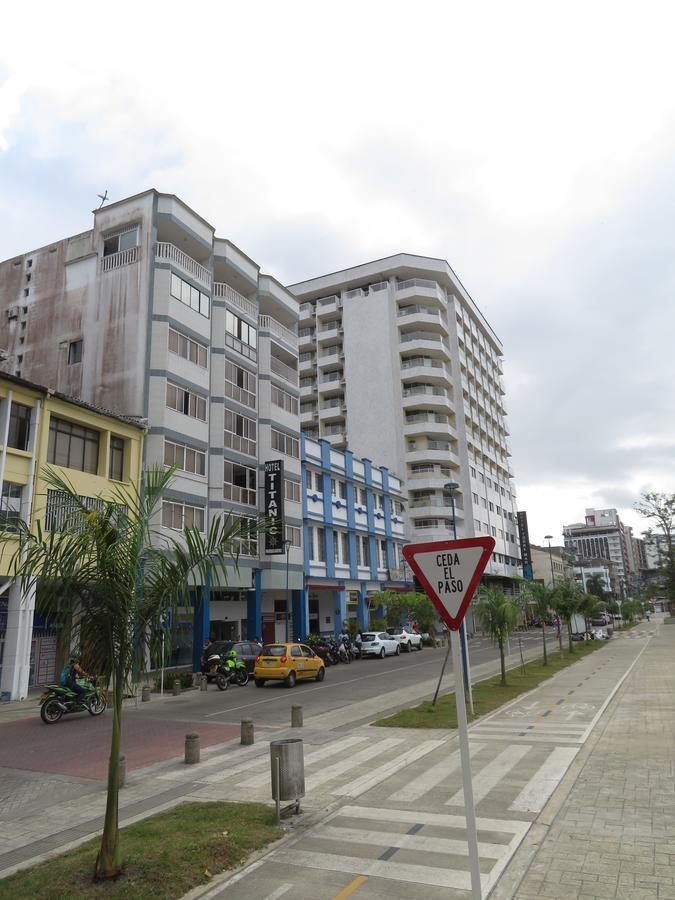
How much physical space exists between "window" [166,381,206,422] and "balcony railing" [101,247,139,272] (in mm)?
6972

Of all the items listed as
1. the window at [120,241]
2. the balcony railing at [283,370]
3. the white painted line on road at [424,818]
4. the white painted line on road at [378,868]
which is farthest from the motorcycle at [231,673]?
the window at [120,241]

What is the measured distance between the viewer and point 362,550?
1967 inches

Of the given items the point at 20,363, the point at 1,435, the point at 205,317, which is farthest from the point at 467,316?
the point at 1,435

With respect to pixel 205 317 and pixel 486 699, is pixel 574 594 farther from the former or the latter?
pixel 205 317

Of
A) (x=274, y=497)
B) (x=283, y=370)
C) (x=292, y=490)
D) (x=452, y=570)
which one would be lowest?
(x=452, y=570)

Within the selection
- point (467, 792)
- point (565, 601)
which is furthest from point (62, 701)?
point (565, 601)

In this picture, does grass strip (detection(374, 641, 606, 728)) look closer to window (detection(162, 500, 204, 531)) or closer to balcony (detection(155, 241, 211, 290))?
window (detection(162, 500, 204, 531))

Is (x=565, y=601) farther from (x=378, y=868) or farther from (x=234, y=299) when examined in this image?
(x=378, y=868)

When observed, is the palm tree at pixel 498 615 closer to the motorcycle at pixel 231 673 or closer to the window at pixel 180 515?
the motorcycle at pixel 231 673

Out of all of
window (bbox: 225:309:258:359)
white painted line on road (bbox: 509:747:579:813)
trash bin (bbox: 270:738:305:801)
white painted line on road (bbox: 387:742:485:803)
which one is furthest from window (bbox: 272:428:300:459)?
trash bin (bbox: 270:738:305:801)

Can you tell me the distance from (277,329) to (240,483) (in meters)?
11.5

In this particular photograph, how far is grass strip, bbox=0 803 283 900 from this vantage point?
19.7 ft

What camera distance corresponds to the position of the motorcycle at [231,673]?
24547mm

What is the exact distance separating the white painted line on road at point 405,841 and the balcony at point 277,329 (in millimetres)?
34847
